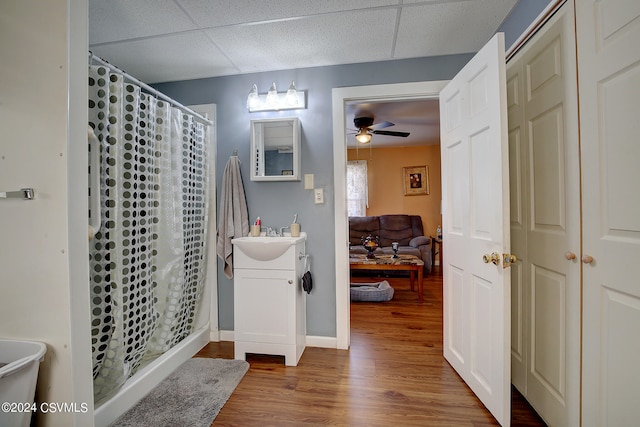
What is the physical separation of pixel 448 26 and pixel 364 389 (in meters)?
2.36

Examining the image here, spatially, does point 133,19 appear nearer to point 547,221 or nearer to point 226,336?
point 226,336

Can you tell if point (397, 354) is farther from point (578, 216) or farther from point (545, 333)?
point (578, 216)

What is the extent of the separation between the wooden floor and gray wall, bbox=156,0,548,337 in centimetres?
34

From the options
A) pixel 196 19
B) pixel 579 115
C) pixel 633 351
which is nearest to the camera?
pixel 633 351

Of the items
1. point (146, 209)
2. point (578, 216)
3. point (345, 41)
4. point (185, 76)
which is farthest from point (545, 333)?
point (185, 76)

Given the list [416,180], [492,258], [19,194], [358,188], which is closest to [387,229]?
[358,188]

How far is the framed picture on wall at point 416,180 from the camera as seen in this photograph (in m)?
5.38

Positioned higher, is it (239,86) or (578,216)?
(239,86)

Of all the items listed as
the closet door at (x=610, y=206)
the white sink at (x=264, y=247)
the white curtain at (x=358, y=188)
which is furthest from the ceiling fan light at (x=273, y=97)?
the white curtain at (x=358, y=188)

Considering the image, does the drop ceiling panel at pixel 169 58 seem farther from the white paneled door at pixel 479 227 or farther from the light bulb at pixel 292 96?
the white paneled door at pixel 479 227

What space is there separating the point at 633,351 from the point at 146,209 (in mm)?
2278

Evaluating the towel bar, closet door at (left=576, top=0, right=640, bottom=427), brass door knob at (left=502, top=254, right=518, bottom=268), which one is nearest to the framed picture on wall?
brass door knob at (left=502, top=254, right=518, bottom=268)

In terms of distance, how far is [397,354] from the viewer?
2.06 metres

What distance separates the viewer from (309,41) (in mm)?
1850
